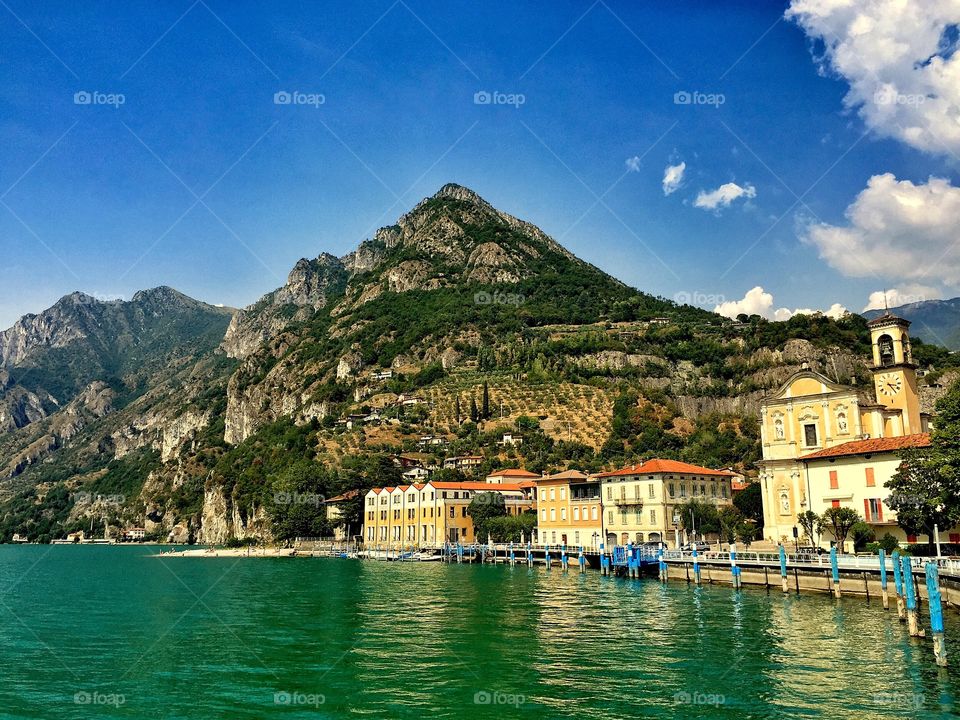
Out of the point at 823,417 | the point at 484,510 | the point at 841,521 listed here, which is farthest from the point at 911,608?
the point at 484,510

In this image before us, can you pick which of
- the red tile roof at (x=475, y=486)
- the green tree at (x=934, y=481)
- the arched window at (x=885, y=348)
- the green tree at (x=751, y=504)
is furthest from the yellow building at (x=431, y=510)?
the green tree at (x=934, y=481)

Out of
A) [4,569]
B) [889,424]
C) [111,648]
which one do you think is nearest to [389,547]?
[4,569]

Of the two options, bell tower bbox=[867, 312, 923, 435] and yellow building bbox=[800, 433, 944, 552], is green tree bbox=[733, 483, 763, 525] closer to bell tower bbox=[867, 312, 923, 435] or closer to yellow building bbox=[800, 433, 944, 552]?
bell tower bbox=[867, 312, 923, 435]

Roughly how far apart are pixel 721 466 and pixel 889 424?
5020cm

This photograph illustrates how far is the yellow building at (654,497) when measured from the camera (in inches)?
2977

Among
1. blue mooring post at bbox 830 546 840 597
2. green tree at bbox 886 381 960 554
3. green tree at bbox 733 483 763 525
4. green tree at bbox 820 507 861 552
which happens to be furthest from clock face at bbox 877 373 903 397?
blue mooring post at bbox 830 546 840 597

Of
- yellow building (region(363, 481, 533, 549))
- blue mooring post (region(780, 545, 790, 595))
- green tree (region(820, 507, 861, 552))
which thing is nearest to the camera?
blue mooring post (region(780, 545, 790, 595))

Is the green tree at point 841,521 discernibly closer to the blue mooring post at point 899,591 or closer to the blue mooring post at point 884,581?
the blue mooring post at point 884,581

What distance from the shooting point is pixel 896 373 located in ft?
204

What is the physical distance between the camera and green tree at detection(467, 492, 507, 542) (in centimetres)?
9244

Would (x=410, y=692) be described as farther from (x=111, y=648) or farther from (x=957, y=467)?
(x=957, y=467)

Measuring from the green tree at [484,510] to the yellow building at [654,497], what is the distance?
58.4 feet

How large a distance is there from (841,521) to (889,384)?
56.8 ft

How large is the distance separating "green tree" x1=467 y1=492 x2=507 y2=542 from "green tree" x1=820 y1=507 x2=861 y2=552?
4660cm
